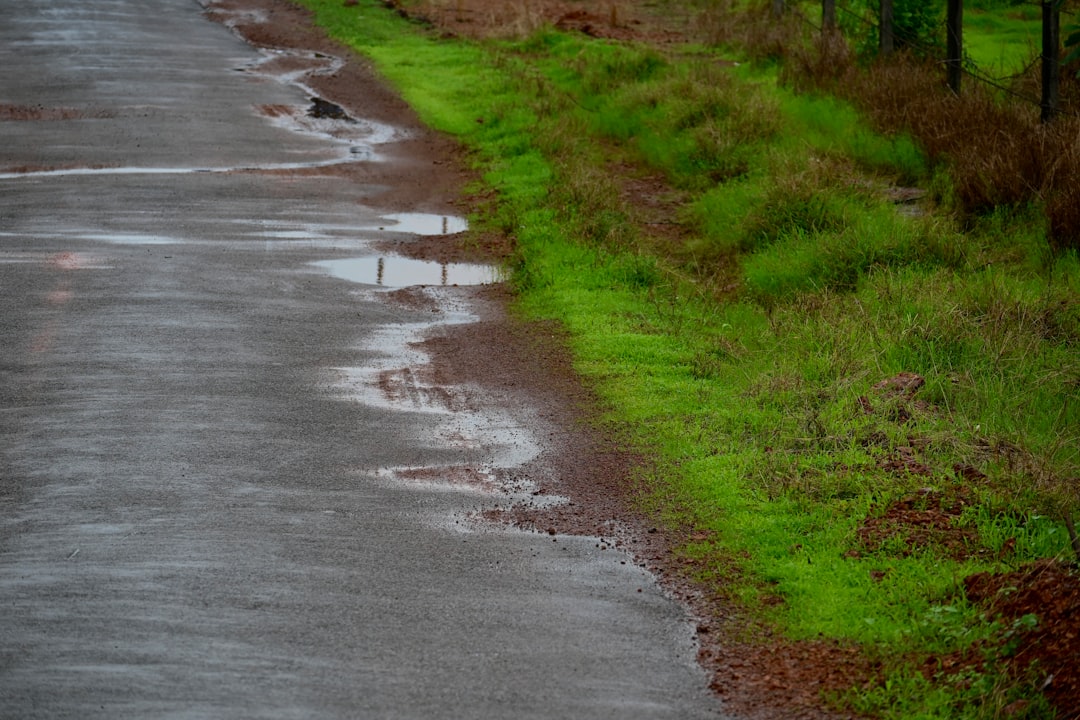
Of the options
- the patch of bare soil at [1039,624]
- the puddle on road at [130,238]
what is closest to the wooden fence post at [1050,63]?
the puddle on road at [130,238]

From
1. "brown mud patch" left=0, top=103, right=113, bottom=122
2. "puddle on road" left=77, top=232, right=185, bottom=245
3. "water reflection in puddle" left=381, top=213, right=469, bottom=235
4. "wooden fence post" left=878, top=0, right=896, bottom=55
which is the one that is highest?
"wooden fence post" left=878, top=0, right=896, bottom=55

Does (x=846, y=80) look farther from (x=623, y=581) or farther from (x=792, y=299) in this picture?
(x=623, y=581)

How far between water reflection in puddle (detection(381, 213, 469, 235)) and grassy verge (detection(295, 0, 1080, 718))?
485 mm

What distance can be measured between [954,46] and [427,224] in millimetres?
7538

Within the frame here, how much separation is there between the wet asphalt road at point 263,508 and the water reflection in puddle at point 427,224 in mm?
160

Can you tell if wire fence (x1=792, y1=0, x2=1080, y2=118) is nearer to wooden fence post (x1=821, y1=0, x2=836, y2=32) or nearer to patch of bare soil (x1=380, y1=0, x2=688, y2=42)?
wooden fence post (x1=821, y1=0, x2=836, y2=32)

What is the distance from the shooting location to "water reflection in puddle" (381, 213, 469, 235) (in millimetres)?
15766

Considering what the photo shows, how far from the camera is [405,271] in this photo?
45.8 feet

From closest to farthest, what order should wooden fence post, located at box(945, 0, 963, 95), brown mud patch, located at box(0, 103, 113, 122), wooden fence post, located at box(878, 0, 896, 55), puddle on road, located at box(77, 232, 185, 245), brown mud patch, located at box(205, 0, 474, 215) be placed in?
puddle on road, located at box(77, 232, 185, 245)
wooden fence post, located at box(945, 0, 963, 95)
brown mud patch, located at box(205, 0, 474, 215)
wooden fence post, located at box(878, 0, 896, 55)
brown mud patch, located at box(0, 103, 113, 122)

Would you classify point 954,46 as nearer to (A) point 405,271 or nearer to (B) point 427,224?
(B) point 427,224

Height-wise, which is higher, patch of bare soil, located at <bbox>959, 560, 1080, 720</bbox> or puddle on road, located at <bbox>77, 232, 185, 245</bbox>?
puddle on road, located at <bbox>77, 232, 185, 245</bbox>

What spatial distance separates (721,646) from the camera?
21.0 ft

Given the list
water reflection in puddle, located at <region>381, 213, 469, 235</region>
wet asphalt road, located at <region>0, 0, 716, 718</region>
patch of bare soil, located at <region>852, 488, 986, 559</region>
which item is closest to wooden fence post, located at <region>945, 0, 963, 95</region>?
water reflection in puddle, located at <region>381, 213, 469, 235</region>

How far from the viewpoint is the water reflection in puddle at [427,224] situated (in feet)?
51.7
